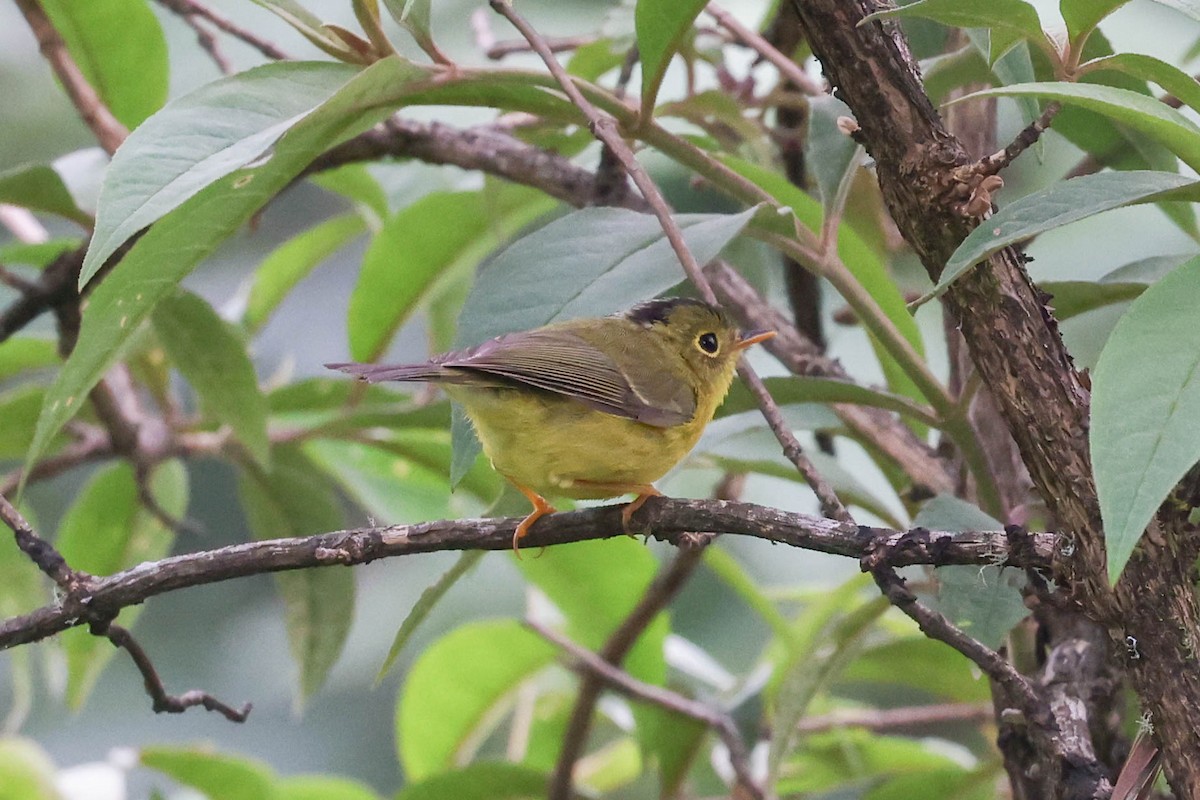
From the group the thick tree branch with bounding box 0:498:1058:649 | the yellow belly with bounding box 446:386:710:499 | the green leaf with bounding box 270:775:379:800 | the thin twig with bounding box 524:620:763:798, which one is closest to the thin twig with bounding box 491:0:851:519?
the thick tree branch with bounding box 0:498:1058:649

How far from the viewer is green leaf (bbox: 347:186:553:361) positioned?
2.17 meters

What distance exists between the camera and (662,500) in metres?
1.29

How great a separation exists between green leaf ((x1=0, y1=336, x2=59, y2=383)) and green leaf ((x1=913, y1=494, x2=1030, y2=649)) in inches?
67.6

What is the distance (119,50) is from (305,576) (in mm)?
921

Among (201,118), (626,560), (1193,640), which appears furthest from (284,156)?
(626,560)

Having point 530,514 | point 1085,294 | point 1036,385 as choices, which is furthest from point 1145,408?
→ point 530,514

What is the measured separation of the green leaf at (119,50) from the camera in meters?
1.93

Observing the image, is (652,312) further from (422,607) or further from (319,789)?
(319,789)

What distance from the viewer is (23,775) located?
2.20 metres

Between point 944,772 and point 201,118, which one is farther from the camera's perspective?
point 944,772

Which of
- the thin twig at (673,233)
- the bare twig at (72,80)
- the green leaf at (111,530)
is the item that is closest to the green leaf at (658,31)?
the thin twig at (673,233)

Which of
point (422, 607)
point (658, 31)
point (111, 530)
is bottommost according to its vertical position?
point (422, 607)

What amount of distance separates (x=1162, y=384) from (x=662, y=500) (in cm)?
57

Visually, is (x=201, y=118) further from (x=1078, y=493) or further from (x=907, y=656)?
(x=907, y=656)
